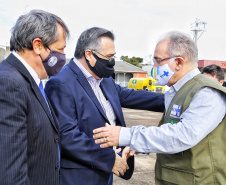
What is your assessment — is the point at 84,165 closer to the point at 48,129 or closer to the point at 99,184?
the point at 99,184

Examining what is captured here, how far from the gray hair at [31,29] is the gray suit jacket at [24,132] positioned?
0.43 ft

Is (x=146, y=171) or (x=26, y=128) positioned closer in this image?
(x=26, y=128)

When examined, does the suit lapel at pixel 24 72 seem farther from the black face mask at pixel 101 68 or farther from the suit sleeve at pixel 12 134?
the black face mask at pixel 101 68

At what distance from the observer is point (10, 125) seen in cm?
137

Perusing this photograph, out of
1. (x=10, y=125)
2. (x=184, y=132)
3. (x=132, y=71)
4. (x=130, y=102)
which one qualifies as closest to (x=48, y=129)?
(x=10, y=125)

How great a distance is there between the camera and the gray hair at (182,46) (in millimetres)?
2146

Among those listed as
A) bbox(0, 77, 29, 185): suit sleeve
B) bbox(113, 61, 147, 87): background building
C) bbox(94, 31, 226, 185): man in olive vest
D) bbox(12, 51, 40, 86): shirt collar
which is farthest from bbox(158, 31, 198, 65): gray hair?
bbox(113, 61, 147, 87): background building

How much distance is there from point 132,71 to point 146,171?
41.4 metres

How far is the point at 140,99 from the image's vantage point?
124 inches

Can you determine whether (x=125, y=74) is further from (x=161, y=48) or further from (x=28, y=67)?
(x=28, y=67)

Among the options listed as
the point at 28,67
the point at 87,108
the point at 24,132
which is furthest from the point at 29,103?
the point at 87,108

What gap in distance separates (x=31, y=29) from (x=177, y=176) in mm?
1552

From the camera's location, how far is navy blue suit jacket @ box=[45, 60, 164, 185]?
2211 mm

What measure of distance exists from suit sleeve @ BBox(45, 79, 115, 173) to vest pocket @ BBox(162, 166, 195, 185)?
523mm
